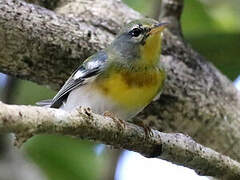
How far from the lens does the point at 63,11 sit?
4.21m

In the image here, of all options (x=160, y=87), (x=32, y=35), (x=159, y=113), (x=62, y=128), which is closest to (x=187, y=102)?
(x=159, y=113)

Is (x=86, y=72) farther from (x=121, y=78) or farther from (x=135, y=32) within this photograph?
(x=135, y=32)

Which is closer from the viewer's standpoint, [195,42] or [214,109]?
[214,109]

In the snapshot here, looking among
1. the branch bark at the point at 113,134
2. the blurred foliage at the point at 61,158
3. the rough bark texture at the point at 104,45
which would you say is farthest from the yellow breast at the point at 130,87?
the blurred foliage at the point at 61,158

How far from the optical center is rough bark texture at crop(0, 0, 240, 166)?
135 inches

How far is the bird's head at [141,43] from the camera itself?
354cm

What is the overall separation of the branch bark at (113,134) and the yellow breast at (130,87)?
0.85 feet

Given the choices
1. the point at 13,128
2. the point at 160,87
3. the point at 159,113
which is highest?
the point at 13,128

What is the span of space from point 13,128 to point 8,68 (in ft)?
4.63

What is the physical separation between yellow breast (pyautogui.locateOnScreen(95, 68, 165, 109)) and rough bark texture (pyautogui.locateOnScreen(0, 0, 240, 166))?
40 cm

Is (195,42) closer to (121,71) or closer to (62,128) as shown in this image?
(121,71)

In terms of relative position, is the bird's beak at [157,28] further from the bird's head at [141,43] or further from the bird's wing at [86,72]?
the bird's wing at [86,72]

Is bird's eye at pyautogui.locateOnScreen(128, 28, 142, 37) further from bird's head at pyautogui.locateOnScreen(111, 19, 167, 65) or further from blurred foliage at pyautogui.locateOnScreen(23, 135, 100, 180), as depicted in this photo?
blurred foliage at pyautogui.locateOnScreen(23, 135, 100, 180)

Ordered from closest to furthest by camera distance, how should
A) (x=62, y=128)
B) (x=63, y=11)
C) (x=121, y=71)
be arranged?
(x=62, y=128)
(x=121, y=71)
(x=63, y=11)
